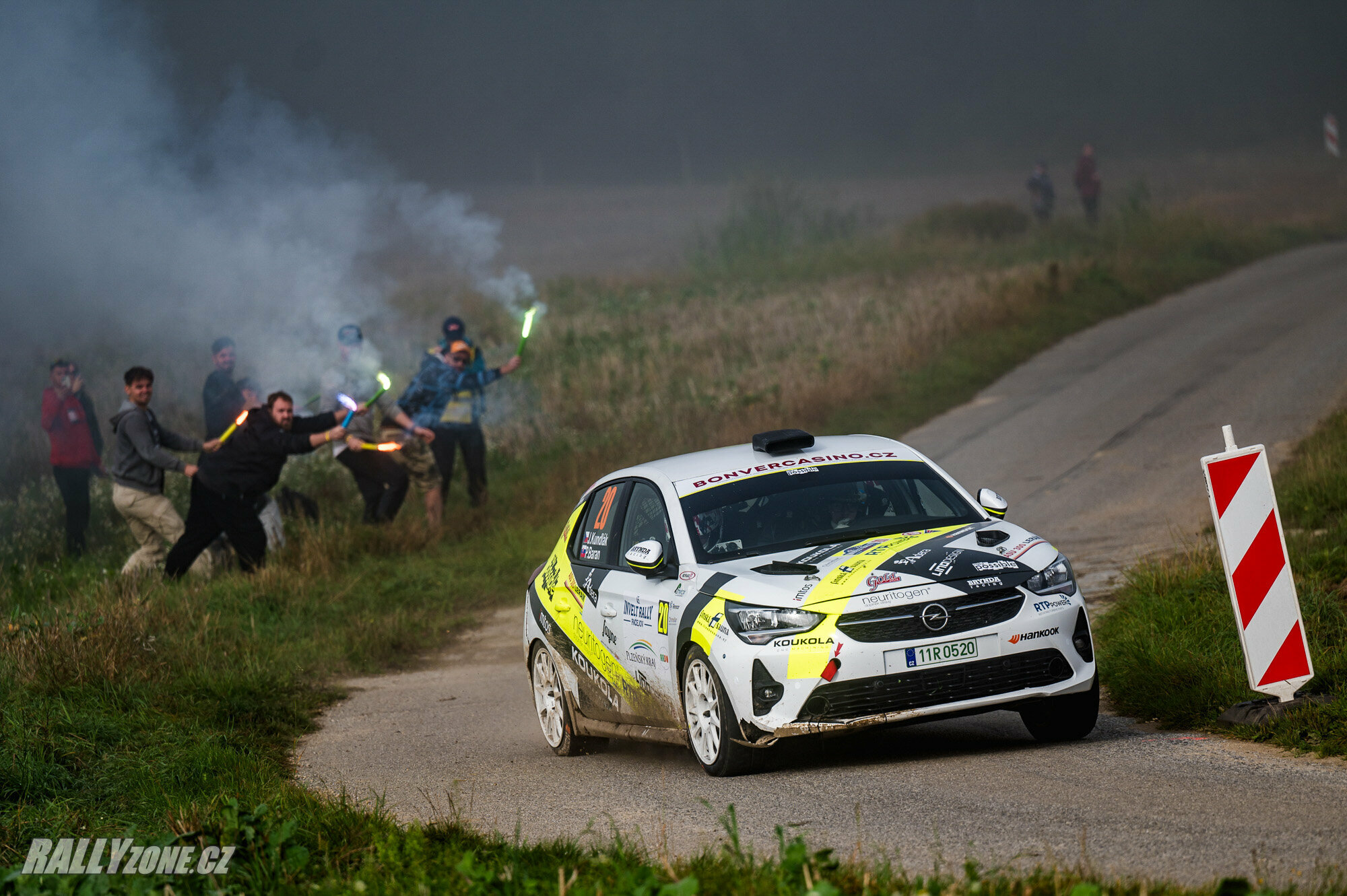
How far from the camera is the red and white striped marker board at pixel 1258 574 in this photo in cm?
701

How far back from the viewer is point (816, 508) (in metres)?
8.19

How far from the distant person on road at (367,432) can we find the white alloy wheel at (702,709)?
8.82 m

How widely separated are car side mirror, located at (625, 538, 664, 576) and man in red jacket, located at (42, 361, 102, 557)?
10.2 metres

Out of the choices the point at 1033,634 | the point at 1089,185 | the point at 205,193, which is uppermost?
the point at 205,193

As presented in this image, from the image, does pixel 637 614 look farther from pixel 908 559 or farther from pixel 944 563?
pixel 944 563

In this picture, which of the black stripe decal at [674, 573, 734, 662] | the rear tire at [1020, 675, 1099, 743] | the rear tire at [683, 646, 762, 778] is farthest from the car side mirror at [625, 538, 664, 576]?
the rear tire at [1020, 675, 1099, 743]

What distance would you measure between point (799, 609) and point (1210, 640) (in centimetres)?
305

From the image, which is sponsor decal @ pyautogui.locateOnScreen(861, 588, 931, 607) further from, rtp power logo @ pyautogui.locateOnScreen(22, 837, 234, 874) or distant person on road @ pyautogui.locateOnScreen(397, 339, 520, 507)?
distant person on road @ pyautogui.locateOnScreen(397, 339, 520, 507)

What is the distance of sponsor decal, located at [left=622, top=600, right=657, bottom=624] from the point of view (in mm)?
7914

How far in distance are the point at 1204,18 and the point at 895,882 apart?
103 metres

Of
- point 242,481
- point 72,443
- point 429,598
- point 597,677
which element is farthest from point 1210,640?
point 72,443

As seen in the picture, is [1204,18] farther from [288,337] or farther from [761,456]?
[761,456]

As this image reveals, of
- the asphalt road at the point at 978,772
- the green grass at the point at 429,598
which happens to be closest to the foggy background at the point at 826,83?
the green grass at the point at 429,598

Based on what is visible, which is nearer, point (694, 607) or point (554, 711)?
point (694, 607)
